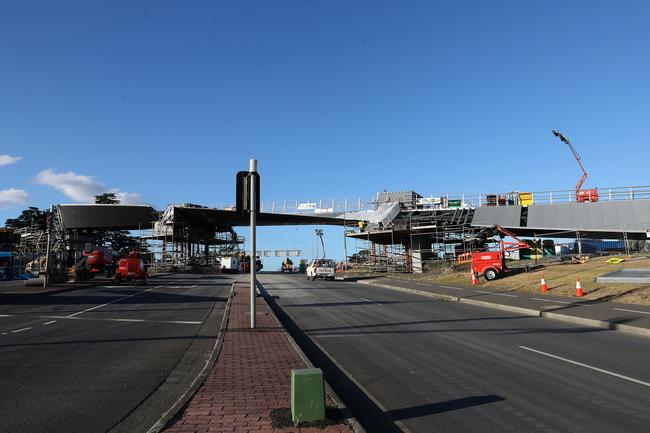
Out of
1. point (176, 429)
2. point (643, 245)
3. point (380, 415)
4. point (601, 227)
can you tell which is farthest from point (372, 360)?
point (643, 245)

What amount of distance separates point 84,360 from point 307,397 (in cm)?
582

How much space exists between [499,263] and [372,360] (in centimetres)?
2216

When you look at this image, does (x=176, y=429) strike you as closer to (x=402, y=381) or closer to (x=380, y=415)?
(x=380, y=415)

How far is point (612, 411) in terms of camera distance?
240 inches

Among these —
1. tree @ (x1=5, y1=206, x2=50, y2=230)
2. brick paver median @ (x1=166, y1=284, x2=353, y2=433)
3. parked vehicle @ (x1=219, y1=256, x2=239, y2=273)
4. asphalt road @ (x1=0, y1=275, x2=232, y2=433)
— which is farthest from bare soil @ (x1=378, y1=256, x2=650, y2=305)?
tree @ (x1=5, y1=206, x2=50, y2=230)

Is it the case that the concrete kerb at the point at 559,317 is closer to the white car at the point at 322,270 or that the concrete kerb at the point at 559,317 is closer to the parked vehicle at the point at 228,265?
the white car at the point at 322,270

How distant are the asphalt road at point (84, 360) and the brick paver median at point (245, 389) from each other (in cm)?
66

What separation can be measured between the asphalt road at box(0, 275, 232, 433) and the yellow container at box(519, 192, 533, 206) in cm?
3531

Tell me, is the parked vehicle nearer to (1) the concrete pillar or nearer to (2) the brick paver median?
Result: (1) the concrete pillar

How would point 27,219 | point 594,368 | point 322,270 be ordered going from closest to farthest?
point 594,368, point 322,270, point 27,219

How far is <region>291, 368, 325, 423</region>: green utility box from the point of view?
525cm

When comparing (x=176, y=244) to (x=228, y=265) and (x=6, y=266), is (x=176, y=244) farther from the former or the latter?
(x=6, y=266)

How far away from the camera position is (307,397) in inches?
208

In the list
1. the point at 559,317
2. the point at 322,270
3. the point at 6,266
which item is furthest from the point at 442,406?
the point at 6,266
